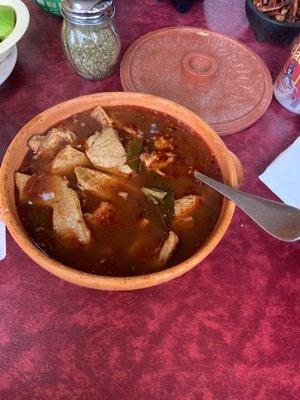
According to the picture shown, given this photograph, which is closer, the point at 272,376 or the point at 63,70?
the point at 272,376

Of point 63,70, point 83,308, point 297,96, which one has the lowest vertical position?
point 83,308

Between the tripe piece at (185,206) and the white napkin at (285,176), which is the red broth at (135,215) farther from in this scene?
the white napkin at (285,176)

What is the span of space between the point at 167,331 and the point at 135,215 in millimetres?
278

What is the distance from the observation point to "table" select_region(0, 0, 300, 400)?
834mm

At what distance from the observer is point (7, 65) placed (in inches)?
49.1

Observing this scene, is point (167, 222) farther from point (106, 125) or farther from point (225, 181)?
point (106, 125)

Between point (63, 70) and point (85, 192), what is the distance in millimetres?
635

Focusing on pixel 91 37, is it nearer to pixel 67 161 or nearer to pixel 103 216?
pixel 67 161

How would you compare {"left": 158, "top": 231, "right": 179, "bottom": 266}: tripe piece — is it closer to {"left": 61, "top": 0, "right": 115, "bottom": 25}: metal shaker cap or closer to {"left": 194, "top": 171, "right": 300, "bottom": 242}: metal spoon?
{"left": 194, "top": 171, "right": 300, "bottom": 242}: metal spoon

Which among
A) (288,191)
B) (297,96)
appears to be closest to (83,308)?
(288,191)

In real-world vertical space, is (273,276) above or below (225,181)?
below

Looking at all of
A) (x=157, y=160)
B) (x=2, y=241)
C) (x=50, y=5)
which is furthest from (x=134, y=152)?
(x=50, y=5)

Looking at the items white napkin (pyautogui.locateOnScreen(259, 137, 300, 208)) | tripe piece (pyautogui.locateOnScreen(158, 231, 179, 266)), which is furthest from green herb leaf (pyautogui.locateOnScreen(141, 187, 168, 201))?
white napkin (pyautogui.locateOnScreen(259, 137, 300, 208))

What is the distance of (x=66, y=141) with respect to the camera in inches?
38.5
